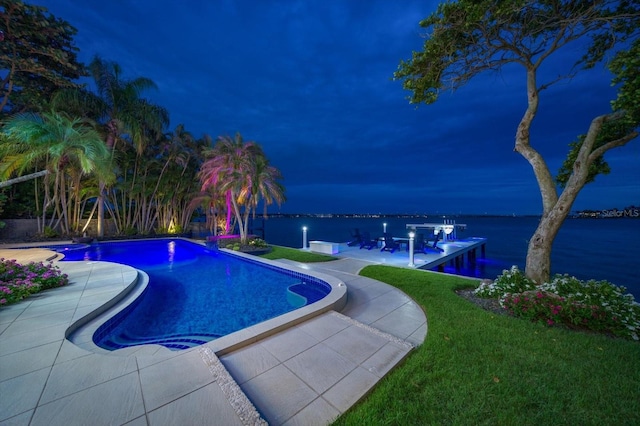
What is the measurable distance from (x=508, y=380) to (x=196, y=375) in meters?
3.50

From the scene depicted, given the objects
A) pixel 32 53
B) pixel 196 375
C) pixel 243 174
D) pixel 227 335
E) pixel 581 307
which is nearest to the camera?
pixel 196 375

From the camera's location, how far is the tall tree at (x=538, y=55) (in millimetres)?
4438

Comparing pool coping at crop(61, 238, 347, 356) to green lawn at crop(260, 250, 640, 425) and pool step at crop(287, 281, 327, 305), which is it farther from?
green lawn at crop(260, 250, 640, 425)

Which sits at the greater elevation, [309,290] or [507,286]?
[507,286]

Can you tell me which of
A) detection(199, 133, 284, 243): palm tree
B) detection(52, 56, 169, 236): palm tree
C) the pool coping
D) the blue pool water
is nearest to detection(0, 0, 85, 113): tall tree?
detection(52, 56, 169, 236): palm tree

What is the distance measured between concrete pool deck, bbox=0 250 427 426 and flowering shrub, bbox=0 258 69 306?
712mm

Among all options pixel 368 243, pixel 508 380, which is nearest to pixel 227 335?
pixel 508 380

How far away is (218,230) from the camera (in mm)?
19328

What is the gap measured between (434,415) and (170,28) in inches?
1168

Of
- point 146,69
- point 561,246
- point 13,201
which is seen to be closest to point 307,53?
point 146,69

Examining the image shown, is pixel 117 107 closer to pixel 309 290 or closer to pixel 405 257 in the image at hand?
pixel 309 290

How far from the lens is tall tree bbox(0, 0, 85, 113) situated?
8.88 meters

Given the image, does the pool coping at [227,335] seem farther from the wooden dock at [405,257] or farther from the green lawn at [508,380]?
the wooden dock at [405,257]

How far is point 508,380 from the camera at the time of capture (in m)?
2.53
